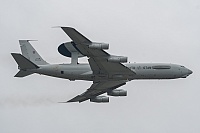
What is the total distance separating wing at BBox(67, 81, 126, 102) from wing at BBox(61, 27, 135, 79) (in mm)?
4202

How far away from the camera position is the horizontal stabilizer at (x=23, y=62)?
79588mm

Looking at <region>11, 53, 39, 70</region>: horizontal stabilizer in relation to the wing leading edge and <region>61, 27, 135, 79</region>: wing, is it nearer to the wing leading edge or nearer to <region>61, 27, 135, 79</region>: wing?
the wing leading edge

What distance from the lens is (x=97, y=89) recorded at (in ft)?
294

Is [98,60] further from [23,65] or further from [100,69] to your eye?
[23,65]

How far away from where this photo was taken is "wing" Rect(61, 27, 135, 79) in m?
75.4

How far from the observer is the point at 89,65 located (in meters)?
84.1

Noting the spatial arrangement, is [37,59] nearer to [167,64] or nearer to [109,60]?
[109,60]

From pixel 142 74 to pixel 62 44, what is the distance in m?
13.0

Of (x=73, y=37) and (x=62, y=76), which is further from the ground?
(x=73, y=37)

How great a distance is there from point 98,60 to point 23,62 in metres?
11.1

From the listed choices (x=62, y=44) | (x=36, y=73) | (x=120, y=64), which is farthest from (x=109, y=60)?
(x=36, y=73)

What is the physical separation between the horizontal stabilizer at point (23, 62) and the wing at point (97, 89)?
10629 mm

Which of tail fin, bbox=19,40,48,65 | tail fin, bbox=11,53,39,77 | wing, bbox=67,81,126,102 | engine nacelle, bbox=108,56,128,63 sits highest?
tail fin, bbox=19,40,48,65

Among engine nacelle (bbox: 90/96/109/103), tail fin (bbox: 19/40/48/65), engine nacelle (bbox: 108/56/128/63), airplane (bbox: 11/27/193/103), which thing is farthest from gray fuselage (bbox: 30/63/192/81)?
engine nacelle (bbox: 90/96/109/103)
